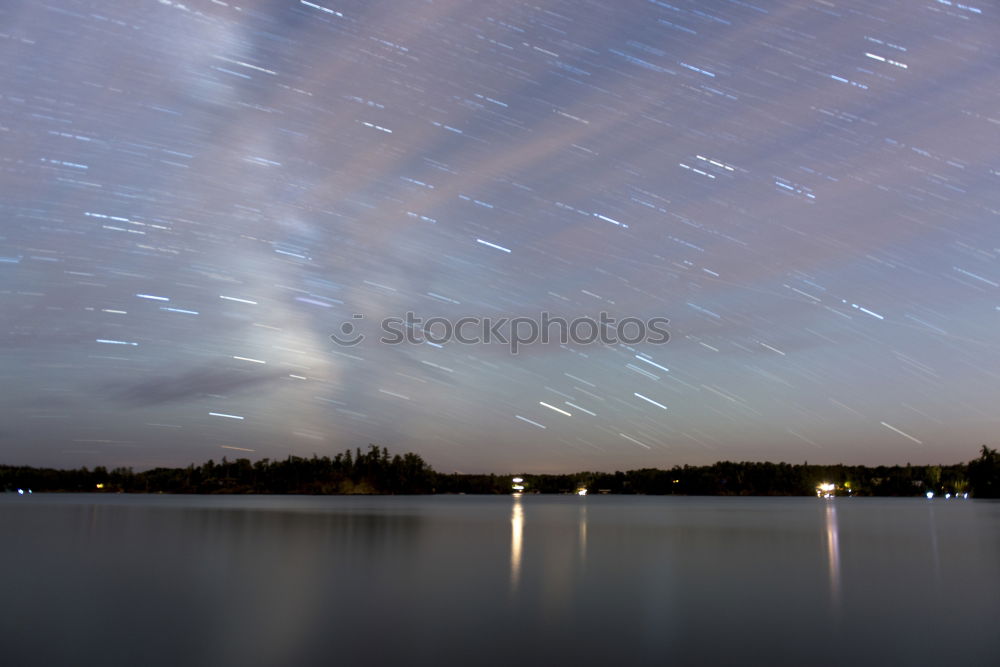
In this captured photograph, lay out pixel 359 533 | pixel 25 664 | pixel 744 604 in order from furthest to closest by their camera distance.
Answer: pixel 359 533, pixel 744 604, pixel 25 664

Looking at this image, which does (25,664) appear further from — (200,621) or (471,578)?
(471,578)

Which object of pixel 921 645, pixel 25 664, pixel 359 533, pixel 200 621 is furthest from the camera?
pixel 359 533

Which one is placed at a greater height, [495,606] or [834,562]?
[834,562]

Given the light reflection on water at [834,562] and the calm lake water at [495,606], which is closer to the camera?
the calm lake water at [495,606]

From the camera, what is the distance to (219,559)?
48.1 metres

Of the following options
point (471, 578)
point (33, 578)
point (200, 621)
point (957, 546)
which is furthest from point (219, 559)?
point (957, 546)

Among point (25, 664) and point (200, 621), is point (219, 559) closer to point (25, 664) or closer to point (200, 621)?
point (200, 621)

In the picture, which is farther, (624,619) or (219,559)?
(219,559)

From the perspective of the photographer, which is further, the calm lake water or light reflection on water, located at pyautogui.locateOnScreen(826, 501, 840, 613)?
light reflection on water, located at pyautogui.locateOnScreen(826, 501, 840, 613)

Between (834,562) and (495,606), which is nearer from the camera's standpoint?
(495,606)

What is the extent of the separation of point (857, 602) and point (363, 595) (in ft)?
64.1

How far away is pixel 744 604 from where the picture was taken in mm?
29906

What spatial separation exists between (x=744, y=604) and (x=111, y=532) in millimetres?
66983

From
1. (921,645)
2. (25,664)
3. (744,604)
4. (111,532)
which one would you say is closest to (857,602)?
(744,604)
